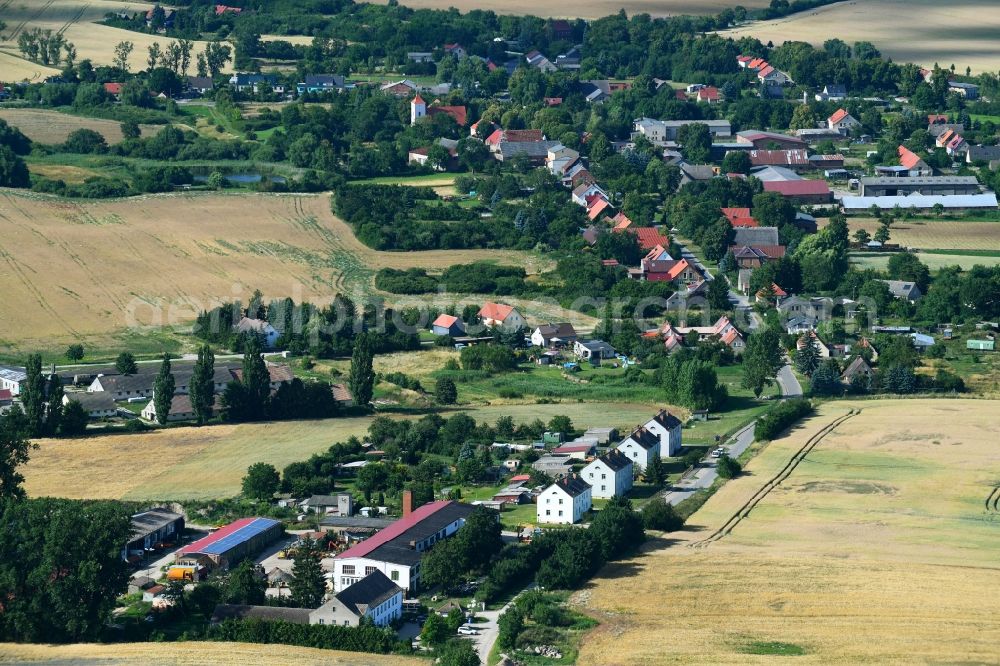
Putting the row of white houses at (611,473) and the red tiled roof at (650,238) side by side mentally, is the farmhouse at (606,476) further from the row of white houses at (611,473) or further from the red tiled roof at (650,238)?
the red tiled roof at (650,238)

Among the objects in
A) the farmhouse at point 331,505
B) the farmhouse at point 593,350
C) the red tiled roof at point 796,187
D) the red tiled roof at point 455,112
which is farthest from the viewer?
the red tiled roof at point 455,112

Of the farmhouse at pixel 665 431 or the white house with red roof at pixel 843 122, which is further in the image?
the white house with red roof at pixel 843 122

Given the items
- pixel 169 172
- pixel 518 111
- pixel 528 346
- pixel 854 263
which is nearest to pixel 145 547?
pixel 528 346

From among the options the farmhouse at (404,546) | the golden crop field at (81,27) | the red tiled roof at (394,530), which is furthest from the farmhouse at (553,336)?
the golden crop field at (81,27)

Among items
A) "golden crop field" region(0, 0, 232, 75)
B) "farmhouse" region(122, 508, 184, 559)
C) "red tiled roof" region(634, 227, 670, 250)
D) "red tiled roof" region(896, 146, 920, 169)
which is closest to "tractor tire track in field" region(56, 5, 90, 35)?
"golden crop field" region(0, 0, 232, 75)

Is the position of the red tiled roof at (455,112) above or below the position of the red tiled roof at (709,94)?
below

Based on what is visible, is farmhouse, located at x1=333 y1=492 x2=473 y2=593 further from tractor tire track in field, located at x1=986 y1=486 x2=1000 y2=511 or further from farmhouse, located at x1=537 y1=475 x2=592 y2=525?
tractor tire track in field, located at x1=986 y1=486 x2=1000 y2=511
